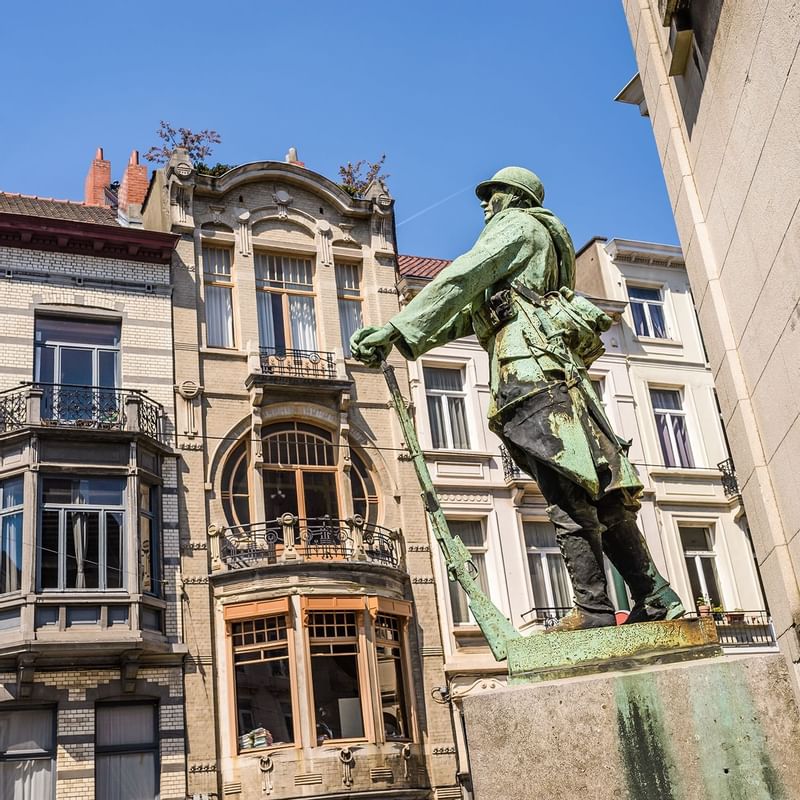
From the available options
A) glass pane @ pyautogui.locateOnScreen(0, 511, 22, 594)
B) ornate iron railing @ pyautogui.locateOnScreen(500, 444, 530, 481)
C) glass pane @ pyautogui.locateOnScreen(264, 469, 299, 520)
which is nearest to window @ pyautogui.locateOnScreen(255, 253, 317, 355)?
glass pane @ pyautogui.locateOnScreen(264, 469, 299, 520)

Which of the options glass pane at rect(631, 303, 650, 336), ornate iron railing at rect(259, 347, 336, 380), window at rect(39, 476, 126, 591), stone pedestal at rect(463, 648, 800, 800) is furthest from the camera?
glass pane at rect(631, 303, 650, 336)

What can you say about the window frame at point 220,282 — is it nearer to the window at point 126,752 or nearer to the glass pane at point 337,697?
the glass pane at point 337,697

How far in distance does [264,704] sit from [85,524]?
14.7ft

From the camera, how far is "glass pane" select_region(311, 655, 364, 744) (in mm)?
17969

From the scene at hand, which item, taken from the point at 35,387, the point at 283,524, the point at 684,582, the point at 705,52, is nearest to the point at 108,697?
the point at 283,524

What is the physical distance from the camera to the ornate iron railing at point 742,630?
2192 centimetres

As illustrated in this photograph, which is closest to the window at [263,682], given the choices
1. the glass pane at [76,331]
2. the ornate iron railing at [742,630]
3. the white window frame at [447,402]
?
the white window frame at [447,402]

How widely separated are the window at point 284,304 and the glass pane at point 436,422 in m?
2.87

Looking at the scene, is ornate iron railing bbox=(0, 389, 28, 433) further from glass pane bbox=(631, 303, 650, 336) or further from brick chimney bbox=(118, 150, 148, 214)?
glass pane bbox=(631, 303, 650, 336)

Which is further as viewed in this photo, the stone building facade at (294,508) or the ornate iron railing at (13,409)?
the ornate iron railing at (13,409)

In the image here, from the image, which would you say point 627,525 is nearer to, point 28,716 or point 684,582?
point 28,716

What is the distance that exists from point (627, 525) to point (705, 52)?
4.35 metres

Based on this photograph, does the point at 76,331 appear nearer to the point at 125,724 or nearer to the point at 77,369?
the point at 77,369

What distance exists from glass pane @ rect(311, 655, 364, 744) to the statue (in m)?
14.1
